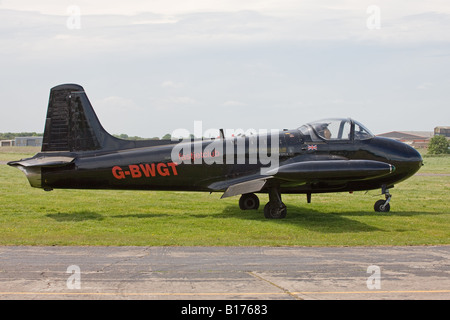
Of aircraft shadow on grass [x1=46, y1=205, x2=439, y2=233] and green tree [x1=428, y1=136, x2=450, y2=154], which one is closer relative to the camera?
aircraft shadow on grass [x1=46, y1=205, x2=439, y2=233]

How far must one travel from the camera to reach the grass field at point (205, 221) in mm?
15508

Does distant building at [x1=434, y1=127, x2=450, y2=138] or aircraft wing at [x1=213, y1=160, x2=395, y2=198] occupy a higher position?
aircraft wing at [x1=213, y1=160, x2=395, y2=198]

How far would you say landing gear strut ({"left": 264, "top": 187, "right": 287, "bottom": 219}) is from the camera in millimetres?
19031

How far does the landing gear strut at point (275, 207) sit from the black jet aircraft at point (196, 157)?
0.12 ft

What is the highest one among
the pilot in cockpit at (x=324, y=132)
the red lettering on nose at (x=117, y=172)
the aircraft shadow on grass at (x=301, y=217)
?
the pilot in cockpit at (x=324, y=132)

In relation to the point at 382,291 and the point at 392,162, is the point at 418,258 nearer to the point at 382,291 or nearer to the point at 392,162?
the point at 382,291

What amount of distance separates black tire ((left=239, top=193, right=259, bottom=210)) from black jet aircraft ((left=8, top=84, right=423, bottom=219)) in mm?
1850

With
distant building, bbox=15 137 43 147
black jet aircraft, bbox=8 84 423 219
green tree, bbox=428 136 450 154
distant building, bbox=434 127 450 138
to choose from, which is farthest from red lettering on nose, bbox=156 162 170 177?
distant building, bbox=434 127 450 138

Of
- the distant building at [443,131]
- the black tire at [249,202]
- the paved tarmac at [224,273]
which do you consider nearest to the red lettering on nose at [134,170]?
the black tire at [249,202]

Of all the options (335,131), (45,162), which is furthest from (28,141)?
(335,131)

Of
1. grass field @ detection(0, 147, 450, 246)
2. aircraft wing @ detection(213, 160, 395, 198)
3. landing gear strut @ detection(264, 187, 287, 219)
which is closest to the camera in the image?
grass field @ detection(0, 147, 450, 246)

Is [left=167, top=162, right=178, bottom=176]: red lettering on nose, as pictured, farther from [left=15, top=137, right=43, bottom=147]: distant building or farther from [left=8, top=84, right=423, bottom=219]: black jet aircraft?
[left=15, top=137, right=43, bottom=147]: distant building

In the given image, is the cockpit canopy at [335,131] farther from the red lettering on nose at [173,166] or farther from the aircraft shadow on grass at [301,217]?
the red lettering on nose at [173,166]
